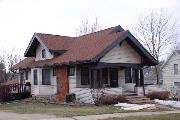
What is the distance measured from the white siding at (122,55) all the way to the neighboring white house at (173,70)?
23.7 metres

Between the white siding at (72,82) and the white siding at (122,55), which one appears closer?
the white siding at (122,55)

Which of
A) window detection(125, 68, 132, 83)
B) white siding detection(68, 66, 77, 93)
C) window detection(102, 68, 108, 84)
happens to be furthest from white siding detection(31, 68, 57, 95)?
window detection(125, 68, 132, 83)

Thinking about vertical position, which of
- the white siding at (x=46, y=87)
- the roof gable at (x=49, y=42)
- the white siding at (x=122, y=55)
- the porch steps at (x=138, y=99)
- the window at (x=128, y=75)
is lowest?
the porch steps at (x=138, y=99)

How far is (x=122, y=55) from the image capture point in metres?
29.3

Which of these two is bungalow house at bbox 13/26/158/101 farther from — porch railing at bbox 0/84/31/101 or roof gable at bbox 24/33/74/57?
porch railing at bbox 0/84/31/101

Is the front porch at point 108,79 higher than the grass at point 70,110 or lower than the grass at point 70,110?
higher

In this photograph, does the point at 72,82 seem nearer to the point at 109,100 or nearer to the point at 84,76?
the point at 84,76

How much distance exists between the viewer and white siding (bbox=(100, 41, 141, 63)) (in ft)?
92.9

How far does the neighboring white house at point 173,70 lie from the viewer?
53.1 m

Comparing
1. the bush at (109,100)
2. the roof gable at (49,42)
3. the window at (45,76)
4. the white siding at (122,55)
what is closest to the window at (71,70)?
the roof gable at (49,42)

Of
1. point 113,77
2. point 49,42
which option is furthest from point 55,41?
point 113,77

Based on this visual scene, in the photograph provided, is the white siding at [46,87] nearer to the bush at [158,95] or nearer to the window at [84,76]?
the window at [84,76]

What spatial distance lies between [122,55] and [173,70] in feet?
86.3

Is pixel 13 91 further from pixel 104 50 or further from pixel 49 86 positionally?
pixel 104 50
